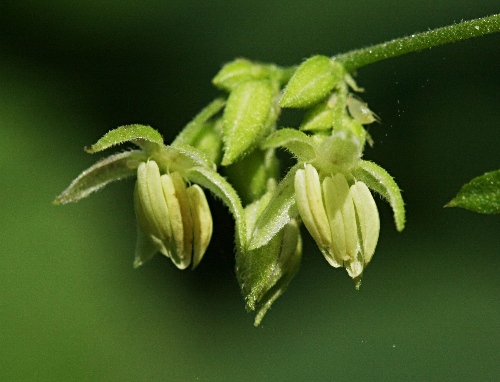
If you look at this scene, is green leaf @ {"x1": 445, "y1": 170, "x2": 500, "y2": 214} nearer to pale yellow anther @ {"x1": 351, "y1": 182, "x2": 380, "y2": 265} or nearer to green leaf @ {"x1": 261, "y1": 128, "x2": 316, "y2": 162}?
pale yellow anther @ {"x1": 351, "y1": 182, "x2": 380, "y2": 265}

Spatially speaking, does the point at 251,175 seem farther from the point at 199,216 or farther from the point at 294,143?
the point at 294,143

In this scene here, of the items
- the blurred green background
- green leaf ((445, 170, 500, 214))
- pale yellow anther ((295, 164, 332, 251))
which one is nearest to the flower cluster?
pale yellow anther ((295, 164, 332, 251))

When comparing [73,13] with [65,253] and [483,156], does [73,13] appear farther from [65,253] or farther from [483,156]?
[483,156]

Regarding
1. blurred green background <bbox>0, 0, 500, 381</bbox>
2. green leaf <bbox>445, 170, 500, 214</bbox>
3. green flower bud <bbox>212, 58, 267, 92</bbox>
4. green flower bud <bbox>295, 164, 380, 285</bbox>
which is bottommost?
blurred green background <bbox>0, 0, 500, 381</bbox>

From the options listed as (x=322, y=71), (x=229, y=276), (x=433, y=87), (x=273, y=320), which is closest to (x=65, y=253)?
(x=229, y=276)

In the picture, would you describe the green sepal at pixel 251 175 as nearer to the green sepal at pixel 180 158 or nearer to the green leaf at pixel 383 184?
Answer: the green sepal at pixel 180 158

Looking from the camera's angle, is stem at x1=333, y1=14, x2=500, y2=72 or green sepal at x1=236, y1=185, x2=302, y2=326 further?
green sepal at x1=236, y1=185, x2=302, y2=326

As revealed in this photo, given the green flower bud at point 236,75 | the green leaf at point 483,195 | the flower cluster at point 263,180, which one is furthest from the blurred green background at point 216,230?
the green leaf at point 483,195
